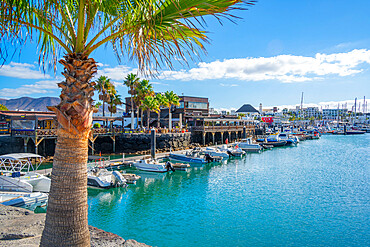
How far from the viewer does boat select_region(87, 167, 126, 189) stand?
23.9 metres

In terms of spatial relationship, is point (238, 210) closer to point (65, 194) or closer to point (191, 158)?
point (65, 194)

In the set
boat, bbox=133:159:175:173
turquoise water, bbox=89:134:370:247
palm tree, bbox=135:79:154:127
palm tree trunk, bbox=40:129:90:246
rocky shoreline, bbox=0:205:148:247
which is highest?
palm tree, bbox=135:79:154:127

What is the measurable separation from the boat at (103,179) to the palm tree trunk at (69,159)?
19902 millimetres

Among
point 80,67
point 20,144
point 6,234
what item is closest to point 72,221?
point 80,67

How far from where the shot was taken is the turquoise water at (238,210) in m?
15.0

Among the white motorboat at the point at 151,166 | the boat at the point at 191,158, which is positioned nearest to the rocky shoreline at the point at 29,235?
the white motorboat at the point at 151,166

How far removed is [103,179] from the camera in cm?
2425

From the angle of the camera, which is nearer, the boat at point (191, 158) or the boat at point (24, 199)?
the boat at point (24, 199)

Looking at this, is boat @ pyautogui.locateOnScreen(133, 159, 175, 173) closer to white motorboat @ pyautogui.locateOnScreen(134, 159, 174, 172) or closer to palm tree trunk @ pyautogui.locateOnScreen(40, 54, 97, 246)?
white motorboat @ pyautogui.locateOnScreen(134, 159, 174, 172)

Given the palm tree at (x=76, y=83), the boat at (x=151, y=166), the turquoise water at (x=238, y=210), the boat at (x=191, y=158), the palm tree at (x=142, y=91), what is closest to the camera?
the palm tree at (x=76, y=83)

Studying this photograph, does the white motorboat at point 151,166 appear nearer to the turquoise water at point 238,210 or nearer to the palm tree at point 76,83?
the turquoise water at point 238,210

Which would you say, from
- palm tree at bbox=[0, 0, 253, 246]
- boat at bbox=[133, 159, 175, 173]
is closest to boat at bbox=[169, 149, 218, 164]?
boat at bbox=[133, 159, 175, 173]

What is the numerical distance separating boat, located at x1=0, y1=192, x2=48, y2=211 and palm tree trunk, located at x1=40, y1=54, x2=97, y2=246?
15693 millimetres

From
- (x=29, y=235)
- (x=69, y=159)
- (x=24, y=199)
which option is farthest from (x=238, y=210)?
(x=69, y=159)
